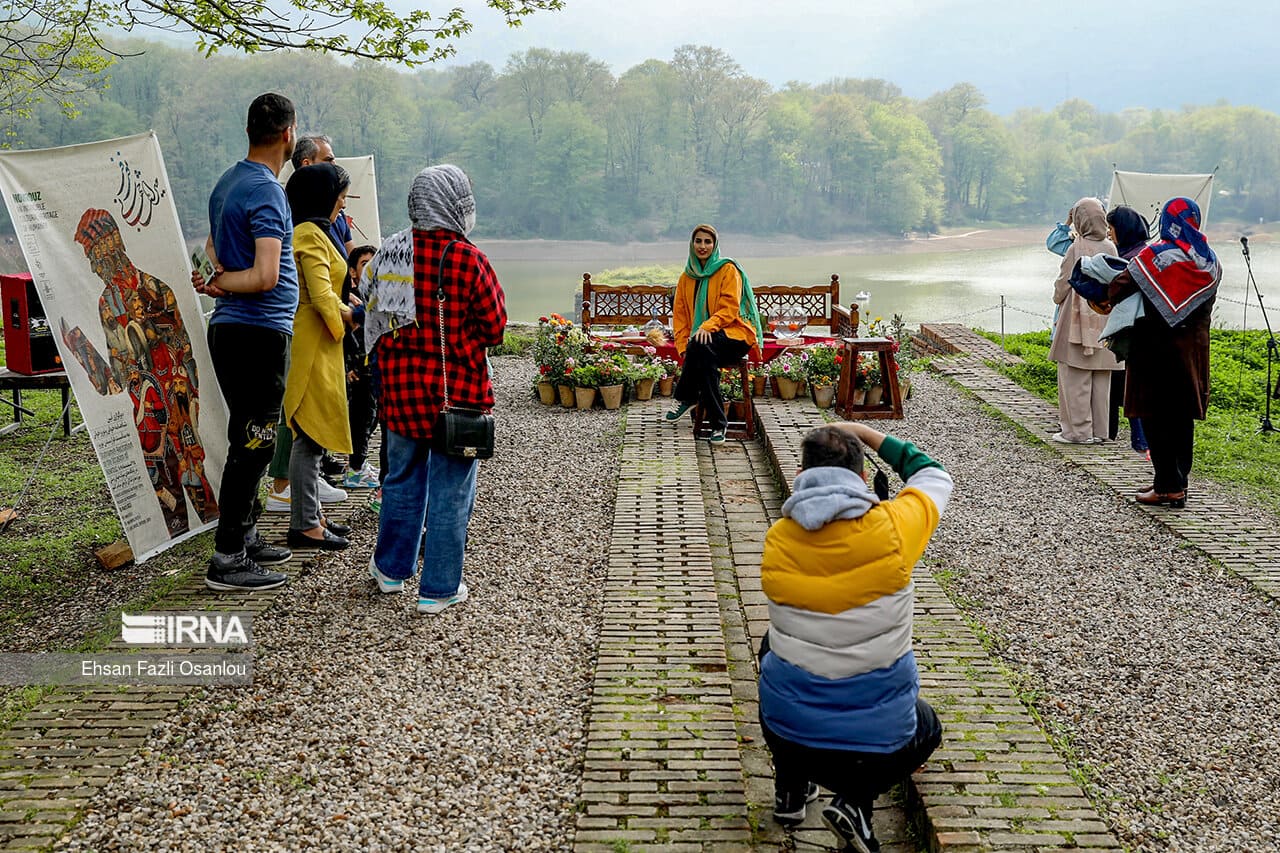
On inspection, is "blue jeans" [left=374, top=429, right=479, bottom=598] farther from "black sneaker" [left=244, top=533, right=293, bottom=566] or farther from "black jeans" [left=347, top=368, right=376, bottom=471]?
"black jeans" [left=347, top=368, right=376, bottom=471]

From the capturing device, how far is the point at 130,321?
4641 millimetres

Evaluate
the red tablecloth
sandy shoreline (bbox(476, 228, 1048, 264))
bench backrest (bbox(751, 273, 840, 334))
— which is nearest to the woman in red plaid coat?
the red tablecloth

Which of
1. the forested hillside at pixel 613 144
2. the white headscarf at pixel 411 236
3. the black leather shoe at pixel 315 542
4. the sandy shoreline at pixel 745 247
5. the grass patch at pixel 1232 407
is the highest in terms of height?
the forested hillside at pixel 613 144

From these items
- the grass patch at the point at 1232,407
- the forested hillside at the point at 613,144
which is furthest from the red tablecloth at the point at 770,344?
the forested hillside at the point at 613,144

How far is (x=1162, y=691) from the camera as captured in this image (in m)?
3.85

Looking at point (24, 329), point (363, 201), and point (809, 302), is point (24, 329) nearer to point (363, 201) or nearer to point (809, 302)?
point (363, 201)

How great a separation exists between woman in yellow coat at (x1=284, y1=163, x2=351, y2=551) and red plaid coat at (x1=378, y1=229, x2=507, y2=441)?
86cm

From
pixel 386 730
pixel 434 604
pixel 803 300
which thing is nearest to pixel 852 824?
pixel 386 730

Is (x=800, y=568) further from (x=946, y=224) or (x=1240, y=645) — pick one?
(x=946, y=224)

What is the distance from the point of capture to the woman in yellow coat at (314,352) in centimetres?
488

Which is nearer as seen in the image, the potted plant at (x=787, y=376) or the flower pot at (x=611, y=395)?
the flower pot at (x=611, y=395)

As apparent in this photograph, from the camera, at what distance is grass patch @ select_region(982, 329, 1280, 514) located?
6.84 metres

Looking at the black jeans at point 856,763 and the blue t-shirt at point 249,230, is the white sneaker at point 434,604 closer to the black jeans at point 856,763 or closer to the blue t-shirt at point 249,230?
the blue t-shirt at point 249,230

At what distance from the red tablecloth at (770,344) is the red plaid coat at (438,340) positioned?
5.07 meters
